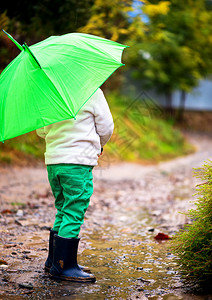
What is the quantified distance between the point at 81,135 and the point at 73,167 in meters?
0.24

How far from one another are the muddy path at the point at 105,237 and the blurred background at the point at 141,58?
81 cm

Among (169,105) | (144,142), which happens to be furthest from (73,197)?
(169,105)

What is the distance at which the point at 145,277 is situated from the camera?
124 inches

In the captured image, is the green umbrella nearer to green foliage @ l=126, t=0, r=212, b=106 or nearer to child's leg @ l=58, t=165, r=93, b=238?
child's leg @ l=58, t=165, r=93, b=238

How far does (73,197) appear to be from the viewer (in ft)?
9.66

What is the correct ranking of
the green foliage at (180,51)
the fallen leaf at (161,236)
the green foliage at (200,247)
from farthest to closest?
the green foliage at (180,51) < the fallen leaf at (161,236) < the green foliage at (200,247)

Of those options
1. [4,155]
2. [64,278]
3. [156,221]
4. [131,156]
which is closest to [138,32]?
[131,156]

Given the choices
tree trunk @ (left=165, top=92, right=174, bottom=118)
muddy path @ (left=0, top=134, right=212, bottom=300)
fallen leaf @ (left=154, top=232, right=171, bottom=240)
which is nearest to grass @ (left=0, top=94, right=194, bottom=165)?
muddy path @ (left=0, top=134, right=212, bottom=300)

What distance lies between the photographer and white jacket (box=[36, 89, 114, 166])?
2.95m

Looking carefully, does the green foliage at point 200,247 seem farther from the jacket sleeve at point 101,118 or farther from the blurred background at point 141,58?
the blurred background at point 141,58

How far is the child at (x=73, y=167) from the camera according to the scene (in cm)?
295

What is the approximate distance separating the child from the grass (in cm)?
141

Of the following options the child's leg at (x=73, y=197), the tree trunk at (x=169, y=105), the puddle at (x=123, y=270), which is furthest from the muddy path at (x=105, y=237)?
the tree trunk at (x=169, y=105)

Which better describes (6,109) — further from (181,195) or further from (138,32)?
(138,32)
